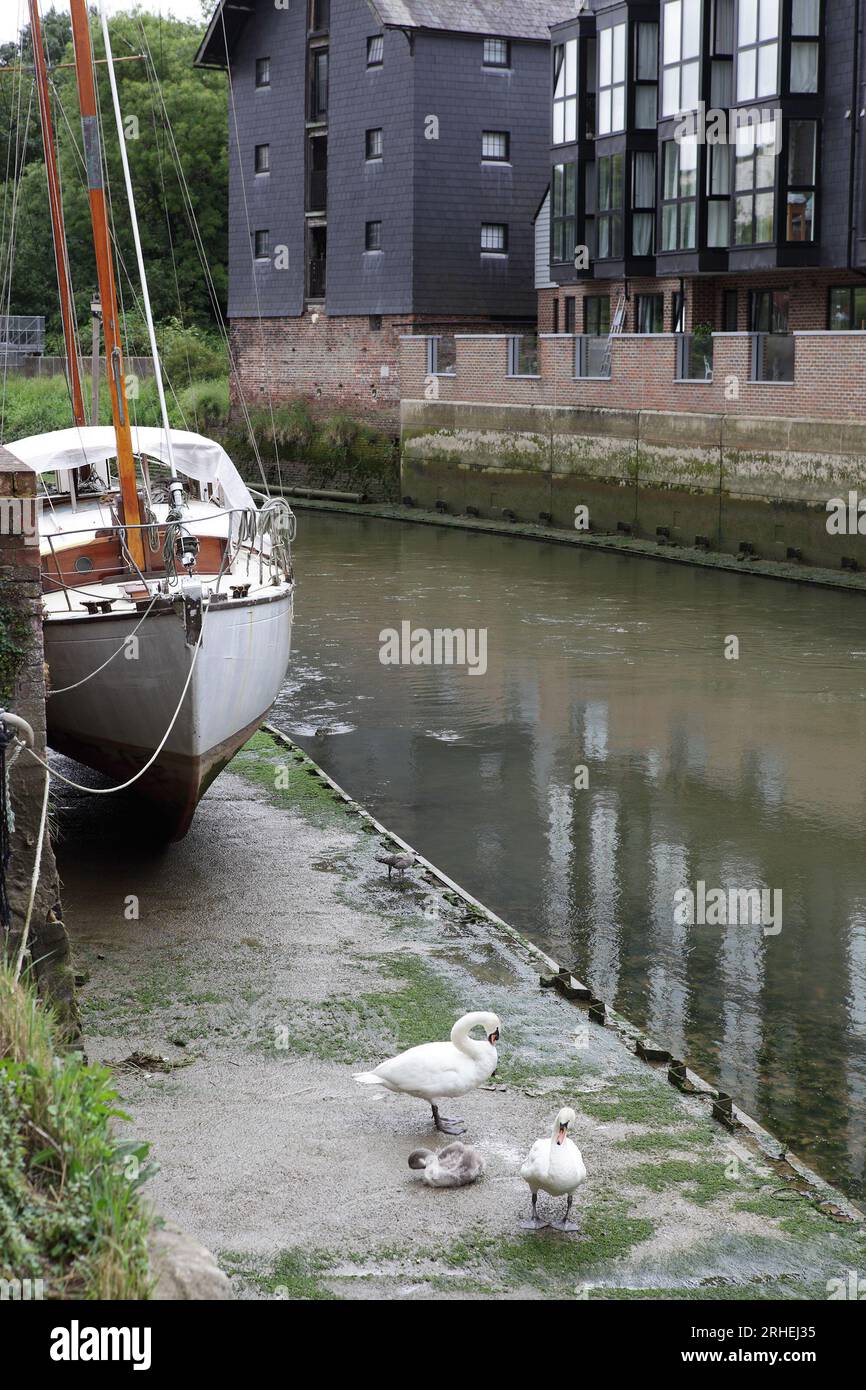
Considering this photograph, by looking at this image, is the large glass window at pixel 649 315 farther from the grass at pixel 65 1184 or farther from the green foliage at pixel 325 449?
the grass at pixel 65 1184

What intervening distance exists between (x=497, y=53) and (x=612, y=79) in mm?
7511

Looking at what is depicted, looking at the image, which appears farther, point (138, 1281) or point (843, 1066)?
point (843, 1066)

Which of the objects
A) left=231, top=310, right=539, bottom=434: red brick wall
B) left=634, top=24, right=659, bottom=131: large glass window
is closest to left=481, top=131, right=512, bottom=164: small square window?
left=231, top=310, right=539, bottom=434: red brick wall

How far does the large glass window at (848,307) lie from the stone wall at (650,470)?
5144 millimetres

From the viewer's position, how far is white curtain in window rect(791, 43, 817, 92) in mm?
33469

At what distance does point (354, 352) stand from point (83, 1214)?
43.2 meters

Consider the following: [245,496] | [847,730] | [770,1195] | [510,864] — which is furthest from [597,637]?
[770,1195]

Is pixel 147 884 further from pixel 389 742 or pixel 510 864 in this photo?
pixel 389 742

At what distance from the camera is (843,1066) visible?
29.0 feet

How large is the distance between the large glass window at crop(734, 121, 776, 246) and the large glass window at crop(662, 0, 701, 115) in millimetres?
1919

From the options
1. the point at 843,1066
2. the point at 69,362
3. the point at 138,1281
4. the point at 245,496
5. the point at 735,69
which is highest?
Result: the point at 735,69

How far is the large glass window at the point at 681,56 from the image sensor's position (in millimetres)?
35688

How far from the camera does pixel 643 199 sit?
39.0 m

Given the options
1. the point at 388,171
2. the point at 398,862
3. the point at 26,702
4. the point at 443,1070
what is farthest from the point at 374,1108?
the point at 388,171
